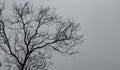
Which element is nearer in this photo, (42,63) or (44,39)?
(44,39)

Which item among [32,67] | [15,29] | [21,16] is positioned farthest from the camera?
[32,67]

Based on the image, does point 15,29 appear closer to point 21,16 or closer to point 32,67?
point 21,16

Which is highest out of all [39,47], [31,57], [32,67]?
[39,47]

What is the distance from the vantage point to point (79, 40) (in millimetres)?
14352

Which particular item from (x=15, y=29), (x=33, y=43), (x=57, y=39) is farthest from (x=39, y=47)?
(x=15, y=29)

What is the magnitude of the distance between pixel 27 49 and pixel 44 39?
1599 millimetres

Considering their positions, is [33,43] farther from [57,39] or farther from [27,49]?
[57,39]

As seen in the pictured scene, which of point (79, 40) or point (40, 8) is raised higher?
point (40, 8)

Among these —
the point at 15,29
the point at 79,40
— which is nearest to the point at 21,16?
the point at 15,29

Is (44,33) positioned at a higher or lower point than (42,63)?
higher

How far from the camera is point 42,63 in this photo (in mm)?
16875

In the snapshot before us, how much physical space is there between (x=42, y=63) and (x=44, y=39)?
11.9 feet

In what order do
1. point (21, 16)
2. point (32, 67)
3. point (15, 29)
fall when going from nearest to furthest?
point (21, 16) < point (15, 29) < point (32, 67)

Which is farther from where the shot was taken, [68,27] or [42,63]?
[42,63]
